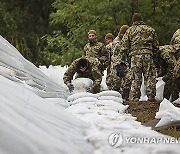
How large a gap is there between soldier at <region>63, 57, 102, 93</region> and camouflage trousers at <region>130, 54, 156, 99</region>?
28.3 inches

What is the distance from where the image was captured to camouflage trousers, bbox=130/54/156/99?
7883mm

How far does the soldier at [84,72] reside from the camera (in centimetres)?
843

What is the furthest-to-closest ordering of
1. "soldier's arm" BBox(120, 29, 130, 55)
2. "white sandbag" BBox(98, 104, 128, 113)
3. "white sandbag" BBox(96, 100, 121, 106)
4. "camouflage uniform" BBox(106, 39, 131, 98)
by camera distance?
"camouflage uniform" BBox(106, 39, 131, 98), "soldier's arm" BBox(120, 29, 130, 55), "white sandbag" BBox(96, 100, 121, 106), "white sandbag" BBox(98, 104, 128, 113)

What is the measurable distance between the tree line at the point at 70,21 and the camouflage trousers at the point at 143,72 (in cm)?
718

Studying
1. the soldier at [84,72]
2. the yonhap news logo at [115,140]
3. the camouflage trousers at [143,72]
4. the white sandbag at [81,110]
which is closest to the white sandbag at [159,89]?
the camouflage trousers at [143,72]

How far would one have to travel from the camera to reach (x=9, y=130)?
11.5ft

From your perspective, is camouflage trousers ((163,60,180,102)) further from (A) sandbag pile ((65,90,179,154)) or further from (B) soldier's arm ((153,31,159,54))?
(A) sandbag pile ((65,90,179,154))

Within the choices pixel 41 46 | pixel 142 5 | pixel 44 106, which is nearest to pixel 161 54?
pixel 44 106

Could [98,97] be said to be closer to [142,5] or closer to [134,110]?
[134,110]

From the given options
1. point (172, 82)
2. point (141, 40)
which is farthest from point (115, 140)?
point (141, 40)

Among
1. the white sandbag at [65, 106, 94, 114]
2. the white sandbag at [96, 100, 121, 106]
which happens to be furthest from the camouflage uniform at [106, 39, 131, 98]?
the white sandbag at [65, 106, 94, 114]

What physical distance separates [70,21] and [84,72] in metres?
9.07

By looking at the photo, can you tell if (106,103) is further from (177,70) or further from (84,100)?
(177,70)

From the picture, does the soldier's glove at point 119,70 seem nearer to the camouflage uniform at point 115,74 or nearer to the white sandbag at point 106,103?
the camouflage uniform at point 115,74
